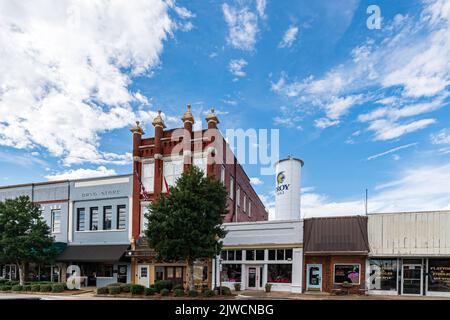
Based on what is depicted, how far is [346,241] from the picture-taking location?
25359 millimetres

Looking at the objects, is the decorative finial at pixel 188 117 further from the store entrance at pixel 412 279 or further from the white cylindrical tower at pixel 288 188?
the store entrance at pixel 412 279

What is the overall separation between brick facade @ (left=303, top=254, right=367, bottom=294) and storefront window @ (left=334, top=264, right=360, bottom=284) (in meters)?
0.20

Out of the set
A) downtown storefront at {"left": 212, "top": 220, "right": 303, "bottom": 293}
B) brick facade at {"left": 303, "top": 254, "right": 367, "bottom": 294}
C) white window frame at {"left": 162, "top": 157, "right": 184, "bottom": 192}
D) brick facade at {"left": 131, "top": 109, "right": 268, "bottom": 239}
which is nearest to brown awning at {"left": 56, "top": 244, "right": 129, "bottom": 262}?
brick facade at {"left": 131, "top": 109, "right": 268, "bottom": 239}

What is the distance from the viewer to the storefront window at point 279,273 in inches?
1056

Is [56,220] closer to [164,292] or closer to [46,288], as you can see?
[46,288]

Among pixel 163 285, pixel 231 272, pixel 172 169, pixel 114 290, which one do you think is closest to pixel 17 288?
pixel 114 290

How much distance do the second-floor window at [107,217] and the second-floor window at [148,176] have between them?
12.3ft

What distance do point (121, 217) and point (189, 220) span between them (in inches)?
399

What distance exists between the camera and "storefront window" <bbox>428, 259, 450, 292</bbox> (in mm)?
23406

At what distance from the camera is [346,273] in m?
25.3
